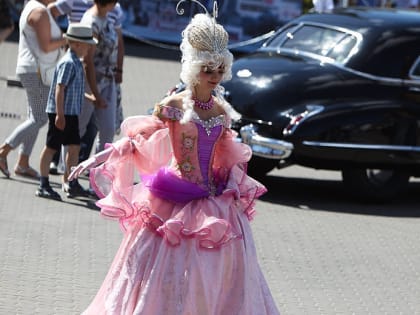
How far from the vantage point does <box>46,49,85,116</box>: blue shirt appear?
30.5ft

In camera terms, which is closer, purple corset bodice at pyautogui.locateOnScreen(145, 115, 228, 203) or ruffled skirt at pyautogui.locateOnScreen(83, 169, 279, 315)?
ruffled skirt at pyautogui.locateOnScreen(83, 169, 279, 315)

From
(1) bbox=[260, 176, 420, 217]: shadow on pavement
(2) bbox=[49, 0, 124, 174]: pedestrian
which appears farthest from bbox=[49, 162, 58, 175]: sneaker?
(1) bbox=[260, 176, 420, 217]: shadow on pavement

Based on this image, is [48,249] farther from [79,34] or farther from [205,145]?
[205,145]

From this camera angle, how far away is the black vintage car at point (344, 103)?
33.7ft

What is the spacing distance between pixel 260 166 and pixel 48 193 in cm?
236

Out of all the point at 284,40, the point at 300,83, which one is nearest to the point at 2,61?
the point at 284,40

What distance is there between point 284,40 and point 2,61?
317 inches

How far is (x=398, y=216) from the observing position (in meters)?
10.4

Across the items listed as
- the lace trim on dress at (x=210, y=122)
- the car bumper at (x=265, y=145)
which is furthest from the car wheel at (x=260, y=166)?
the lace trim on dress at (x=210, y=122)

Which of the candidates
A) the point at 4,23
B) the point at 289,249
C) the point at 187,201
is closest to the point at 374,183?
the point at 289,249

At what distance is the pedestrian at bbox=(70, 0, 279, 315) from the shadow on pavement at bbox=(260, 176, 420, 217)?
4.79m

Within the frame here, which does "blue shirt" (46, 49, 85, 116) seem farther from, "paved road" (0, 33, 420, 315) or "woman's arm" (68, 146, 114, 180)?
"woman's arm" (68, 146, 114, 180)

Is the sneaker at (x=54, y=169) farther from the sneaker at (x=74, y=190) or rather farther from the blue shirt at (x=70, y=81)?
the blue shirt at (x=70, y=81)

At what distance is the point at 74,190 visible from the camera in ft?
32.0
